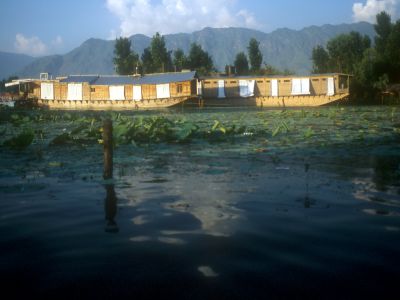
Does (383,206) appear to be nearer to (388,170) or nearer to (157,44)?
(388,170)

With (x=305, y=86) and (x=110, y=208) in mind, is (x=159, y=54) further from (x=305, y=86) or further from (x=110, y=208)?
(x=110, y=208)

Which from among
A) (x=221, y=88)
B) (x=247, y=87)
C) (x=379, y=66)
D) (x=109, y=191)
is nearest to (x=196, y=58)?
(x=221, y=88)

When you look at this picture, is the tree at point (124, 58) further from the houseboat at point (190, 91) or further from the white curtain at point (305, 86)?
the white curtain at point (305, 86)

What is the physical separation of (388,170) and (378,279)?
4.12m

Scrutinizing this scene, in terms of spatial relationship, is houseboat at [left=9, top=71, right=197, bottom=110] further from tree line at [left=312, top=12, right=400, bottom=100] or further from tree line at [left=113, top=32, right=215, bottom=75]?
tree line at [left=312, top=12, right=400, bottom=100]

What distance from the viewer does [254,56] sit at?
212ft

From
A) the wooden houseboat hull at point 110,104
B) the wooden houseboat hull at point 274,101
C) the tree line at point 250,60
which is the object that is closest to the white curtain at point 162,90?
the wooden houseboat hull at point 110,104

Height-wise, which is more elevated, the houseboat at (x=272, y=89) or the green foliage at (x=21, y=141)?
the houseboat at (x=272, y=89)

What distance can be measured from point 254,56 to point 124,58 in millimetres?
24069

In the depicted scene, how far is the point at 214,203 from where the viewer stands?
15.0ft

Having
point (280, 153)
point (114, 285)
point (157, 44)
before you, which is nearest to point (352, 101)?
point (157, 44)

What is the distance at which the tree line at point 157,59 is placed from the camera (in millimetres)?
61844

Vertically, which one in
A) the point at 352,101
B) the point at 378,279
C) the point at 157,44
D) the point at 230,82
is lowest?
the point at 378,279

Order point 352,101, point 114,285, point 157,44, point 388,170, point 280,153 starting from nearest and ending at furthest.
Result: point 114,285 < point 388,170 < point 280,153 < point 352,101 < point 157,44
